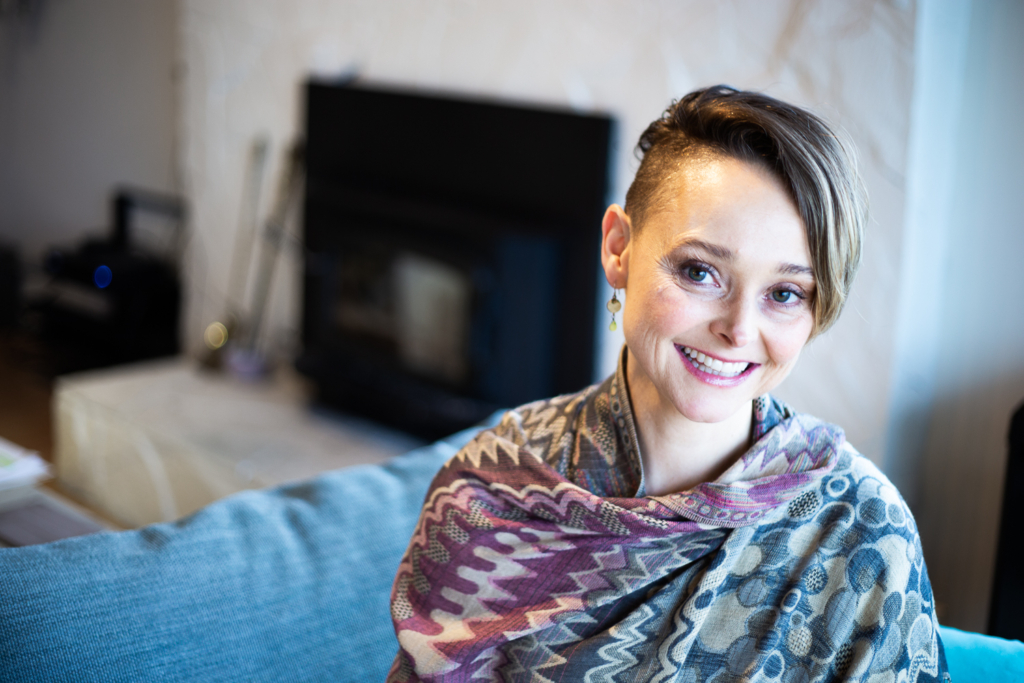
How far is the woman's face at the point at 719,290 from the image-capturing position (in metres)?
0.87

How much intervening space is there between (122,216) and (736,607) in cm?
397

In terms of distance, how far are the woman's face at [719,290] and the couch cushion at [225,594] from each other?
0.53 meters

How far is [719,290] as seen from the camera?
0.90 m

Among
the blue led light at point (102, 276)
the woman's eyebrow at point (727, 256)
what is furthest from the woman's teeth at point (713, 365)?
the blue led light at point (102, 276)

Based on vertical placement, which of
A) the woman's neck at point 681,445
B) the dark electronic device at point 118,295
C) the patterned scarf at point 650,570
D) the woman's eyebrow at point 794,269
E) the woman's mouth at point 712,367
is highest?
the woman's eyebrow at point 794,269

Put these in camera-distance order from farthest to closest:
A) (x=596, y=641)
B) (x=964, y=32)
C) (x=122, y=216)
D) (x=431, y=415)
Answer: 1. (x=122, y=216)
2. (x=431, y=415)
3. (x=964, y=32)
4. (x=596, y=641)

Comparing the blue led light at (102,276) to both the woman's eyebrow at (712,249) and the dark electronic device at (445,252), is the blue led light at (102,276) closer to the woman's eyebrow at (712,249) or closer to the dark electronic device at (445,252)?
the dark electronic device at (445,252)

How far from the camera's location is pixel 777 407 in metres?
1.04

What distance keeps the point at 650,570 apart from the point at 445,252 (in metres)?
1.75

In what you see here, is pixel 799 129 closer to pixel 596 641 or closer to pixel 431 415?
pixel 596 641

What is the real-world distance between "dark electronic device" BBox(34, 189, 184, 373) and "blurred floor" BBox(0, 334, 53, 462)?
11cm

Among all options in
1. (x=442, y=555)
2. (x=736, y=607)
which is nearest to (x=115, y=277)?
(x=442, y=555)

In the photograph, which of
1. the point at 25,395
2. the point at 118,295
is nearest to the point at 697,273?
the point at 118,295

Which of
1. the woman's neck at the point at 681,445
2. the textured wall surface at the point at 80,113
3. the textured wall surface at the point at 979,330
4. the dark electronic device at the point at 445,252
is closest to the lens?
the woman's neck at the point at 681,445
